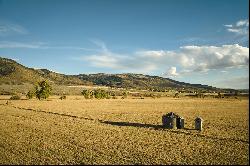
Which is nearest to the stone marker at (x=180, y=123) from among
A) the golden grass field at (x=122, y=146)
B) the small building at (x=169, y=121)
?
the small building at (x=169, y=121)

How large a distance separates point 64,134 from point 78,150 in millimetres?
6304

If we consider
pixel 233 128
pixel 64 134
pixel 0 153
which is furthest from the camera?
pixel 233 128

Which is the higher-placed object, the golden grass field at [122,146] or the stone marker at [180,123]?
the stone marker at [180,123]

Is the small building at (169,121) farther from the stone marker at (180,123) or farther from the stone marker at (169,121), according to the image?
the stone marker at (180,123)

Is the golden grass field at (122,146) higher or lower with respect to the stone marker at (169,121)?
lower

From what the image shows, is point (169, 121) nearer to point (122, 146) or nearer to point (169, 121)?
point (169, 121)

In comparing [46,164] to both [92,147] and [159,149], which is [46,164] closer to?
[92,147]

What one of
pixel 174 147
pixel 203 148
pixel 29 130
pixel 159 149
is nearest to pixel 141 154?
pixel 159 149

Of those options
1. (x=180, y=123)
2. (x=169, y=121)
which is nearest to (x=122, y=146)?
(x=169, y=121)

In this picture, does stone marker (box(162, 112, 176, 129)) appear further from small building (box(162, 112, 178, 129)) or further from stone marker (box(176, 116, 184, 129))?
stone marker (box(176, 116, 184, 129))

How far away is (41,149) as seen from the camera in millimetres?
18875

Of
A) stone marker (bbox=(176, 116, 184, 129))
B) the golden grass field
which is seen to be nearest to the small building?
stone marker (bbox=(176, 116, 184, 129))

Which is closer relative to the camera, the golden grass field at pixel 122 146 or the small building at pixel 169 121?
the golden grass field at pixel 122 146

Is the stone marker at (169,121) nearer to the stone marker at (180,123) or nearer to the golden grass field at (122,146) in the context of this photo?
A: the stone marker at (180,123)
